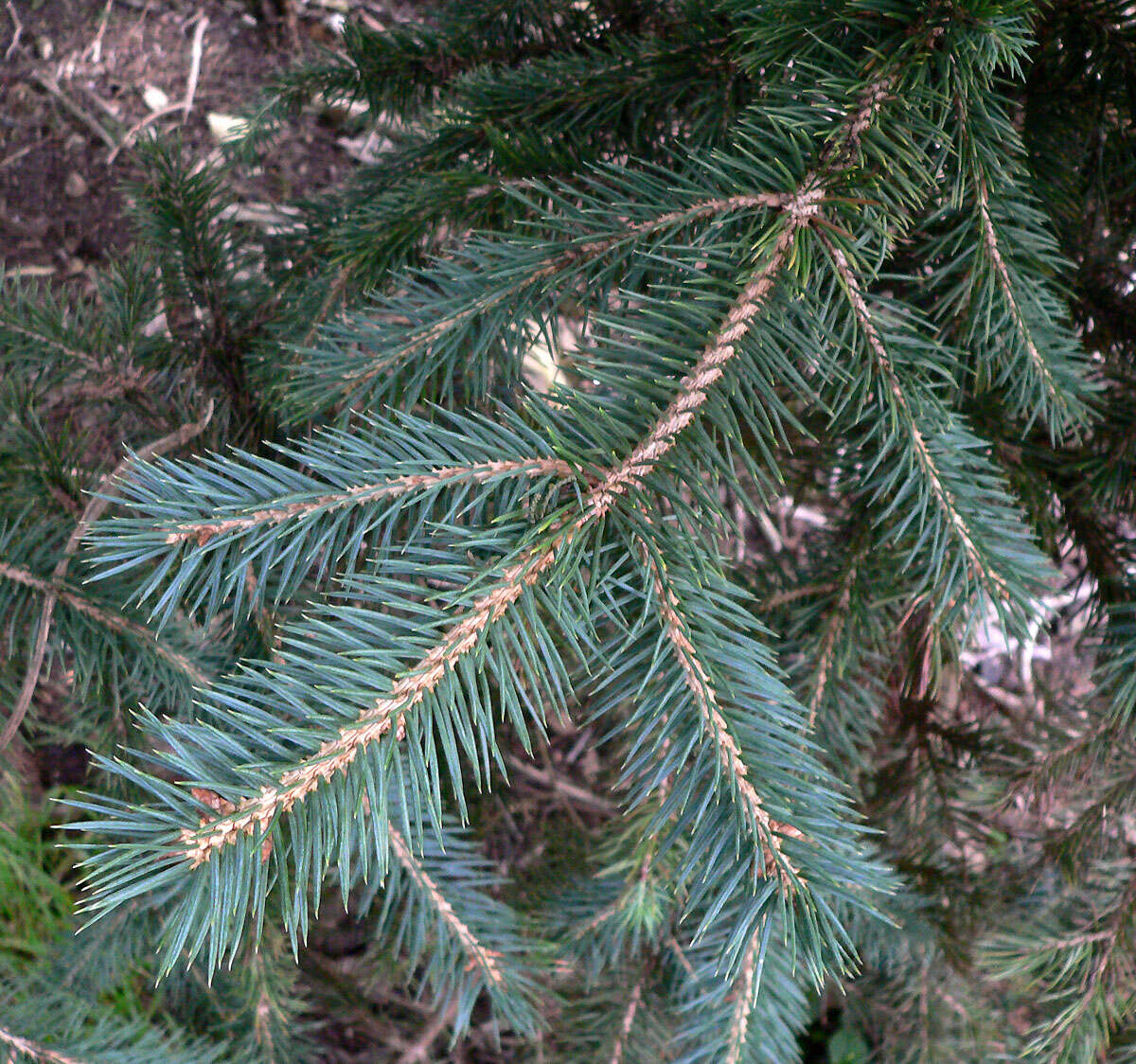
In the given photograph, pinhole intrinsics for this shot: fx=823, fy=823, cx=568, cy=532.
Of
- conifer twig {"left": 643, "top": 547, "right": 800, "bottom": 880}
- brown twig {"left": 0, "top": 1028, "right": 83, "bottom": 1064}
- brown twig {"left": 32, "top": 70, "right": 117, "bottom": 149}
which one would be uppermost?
brown twig {"left": 32, "top": 70, "right": 117, "bottom": 149}

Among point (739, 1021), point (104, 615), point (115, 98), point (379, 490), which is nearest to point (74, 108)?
point (115, 98)

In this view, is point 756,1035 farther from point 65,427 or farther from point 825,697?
point 65,427

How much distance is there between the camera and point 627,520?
0.47 meters

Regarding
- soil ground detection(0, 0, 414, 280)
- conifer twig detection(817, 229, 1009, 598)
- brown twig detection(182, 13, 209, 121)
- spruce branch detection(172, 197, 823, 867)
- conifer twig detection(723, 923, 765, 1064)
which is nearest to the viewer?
spruce branch detection(172, 197, 823, 867)

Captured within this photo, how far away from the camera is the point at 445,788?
33.7 inches

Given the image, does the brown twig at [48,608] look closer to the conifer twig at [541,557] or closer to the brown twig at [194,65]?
the conifer twig at [541,557]

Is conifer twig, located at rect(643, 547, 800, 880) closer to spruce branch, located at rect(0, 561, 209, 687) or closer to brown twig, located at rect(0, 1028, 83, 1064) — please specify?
spruce branch, located at rect(0, 561, 209, 687)

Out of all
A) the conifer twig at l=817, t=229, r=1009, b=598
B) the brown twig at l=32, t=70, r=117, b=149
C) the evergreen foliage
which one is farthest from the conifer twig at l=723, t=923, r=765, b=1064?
the brown twig at l=32, t=70, r=117, b=149

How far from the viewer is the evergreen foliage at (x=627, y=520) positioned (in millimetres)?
436

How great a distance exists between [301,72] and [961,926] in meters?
1.20

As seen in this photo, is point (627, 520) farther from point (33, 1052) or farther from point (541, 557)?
point (33, 1052)

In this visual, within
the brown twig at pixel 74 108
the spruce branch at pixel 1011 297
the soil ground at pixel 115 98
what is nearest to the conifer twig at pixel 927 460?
the spruce branch at pixel 1011 297

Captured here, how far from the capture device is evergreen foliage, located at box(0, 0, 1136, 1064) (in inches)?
17.2

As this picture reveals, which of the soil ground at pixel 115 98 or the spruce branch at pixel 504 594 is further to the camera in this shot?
the soil ground at pixel 115 98
